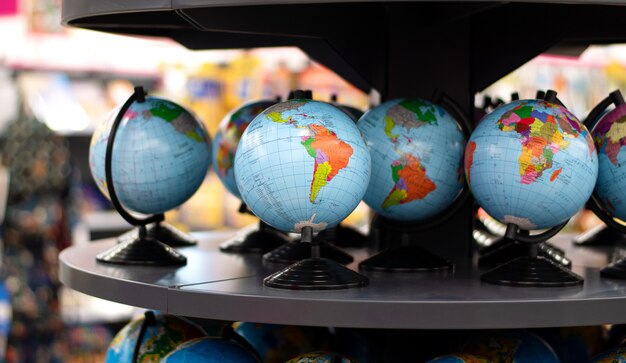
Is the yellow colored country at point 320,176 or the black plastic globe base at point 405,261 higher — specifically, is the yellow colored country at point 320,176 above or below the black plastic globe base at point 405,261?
above

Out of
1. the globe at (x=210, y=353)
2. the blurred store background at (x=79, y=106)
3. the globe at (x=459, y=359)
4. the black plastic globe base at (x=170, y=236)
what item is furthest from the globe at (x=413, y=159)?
the blurred store background at (x=79, y=106)

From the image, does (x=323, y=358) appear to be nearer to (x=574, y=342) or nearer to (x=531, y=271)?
(x=531, y=271)

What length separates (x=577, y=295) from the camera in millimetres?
1854

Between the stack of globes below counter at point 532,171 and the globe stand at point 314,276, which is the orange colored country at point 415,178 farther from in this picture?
the globe stand at point 314,276

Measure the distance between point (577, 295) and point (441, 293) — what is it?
268mm

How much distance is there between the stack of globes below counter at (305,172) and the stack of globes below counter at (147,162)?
14.9 inches

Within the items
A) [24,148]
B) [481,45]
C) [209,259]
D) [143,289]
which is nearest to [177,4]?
[143,289]

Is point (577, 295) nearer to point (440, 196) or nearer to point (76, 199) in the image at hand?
point (440, 196)

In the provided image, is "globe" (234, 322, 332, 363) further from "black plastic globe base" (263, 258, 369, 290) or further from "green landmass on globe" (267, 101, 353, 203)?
"green landmass on globe" (267, 101, 353, 203)

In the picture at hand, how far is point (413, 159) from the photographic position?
6.72 ft

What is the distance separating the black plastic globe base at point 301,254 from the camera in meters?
2.30

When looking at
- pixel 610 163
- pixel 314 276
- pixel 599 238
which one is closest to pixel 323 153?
pixel 314 276

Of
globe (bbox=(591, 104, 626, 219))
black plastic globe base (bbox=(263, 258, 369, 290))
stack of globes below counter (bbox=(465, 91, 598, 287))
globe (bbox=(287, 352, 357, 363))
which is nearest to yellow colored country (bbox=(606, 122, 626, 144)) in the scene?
globe (bbox=(591, 104, 626, 219))

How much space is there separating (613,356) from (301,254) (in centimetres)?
76
